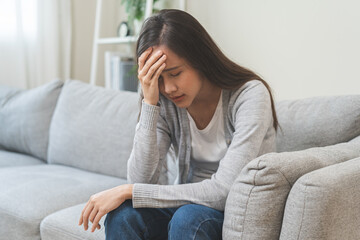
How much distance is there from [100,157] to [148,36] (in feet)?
2.61

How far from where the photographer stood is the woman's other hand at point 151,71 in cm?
104

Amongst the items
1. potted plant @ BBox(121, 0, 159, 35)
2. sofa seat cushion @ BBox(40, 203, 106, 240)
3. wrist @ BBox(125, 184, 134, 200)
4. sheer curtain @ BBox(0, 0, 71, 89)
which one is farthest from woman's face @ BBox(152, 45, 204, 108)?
sheer curtain @ BBox(0, 0, 71, 89)

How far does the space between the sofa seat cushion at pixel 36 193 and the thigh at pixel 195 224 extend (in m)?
0.47

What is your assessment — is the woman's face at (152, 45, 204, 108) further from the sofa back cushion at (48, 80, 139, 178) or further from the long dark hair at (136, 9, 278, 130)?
the sofa back cushion at (48, 80, 139, 178)

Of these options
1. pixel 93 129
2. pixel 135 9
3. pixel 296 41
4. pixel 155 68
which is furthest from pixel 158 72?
pixel 135 9

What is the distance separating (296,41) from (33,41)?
67.2 inches

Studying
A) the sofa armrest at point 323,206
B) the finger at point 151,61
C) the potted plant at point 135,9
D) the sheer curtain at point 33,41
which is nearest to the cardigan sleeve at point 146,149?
the finger at point 151,61

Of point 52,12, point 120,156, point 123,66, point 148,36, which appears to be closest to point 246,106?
point 148,36

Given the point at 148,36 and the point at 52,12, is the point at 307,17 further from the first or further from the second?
the point at 52,12

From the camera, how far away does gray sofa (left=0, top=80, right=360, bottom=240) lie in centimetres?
71

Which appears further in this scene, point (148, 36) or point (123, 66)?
point (123, 66)

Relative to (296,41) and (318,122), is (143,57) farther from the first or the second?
(296,41)

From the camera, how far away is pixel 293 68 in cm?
182

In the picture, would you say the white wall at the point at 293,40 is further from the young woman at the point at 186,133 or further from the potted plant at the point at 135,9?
the young woman at the point at 186,133
